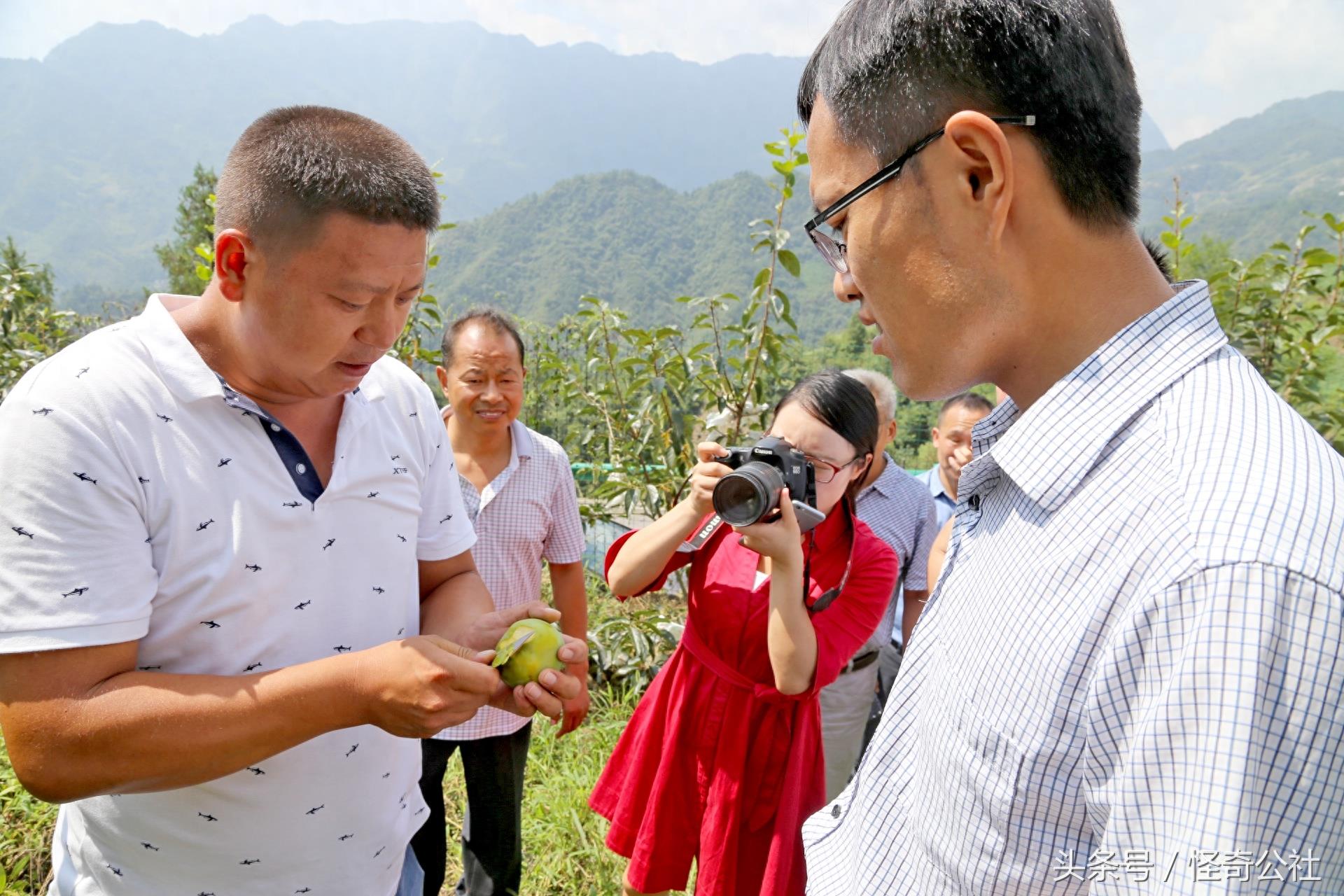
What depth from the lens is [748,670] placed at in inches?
89.7

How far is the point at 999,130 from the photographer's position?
3.03ft

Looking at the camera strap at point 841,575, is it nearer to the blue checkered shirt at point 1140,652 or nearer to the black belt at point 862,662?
the black belt at point 862,662

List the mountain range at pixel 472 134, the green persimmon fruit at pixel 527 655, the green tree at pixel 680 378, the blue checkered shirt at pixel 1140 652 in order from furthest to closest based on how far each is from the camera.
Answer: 1. the mountain range at pixel 472 134
2. the green tree at pixel 680 378
3. the green persimmon fruit at pixel 527 655
4. the blue checkered shirt at pixel 1140 652

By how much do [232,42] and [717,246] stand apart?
19977cm

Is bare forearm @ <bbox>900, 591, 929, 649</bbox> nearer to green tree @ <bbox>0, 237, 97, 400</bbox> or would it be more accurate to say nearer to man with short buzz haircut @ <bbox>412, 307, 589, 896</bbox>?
man with short buzz haircut @ <bbox>412, 307, 589, 896</bbox>

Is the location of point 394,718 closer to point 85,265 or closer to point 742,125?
point 85,265

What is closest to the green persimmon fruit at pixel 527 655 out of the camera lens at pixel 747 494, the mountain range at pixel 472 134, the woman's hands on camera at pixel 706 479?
the camera lens at pixel 747 494

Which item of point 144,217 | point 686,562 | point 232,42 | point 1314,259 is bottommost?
point 686,562

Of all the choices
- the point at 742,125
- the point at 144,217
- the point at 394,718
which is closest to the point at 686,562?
the point at 394,718

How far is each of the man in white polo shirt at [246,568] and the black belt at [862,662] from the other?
1.78 m

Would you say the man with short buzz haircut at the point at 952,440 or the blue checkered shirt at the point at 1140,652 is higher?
the blue checkered shirt at the point at 1140,652

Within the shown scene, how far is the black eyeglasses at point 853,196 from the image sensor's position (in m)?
0.94

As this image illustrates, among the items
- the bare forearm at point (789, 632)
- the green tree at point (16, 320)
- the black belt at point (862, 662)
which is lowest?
the black belt at point (862, 662)

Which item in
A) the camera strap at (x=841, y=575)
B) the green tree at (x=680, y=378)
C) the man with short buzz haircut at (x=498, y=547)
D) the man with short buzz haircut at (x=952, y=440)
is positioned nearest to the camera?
the camera strap at (x=841, y=575)
